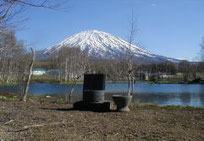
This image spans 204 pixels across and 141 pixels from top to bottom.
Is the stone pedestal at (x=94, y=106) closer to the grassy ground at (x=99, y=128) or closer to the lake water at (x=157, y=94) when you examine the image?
the grassy ground at (x=99, y=128)

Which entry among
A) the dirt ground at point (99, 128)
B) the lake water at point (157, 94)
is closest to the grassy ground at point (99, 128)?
the dirt ground at point (99, 128)

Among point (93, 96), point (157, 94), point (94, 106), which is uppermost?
point (93, 96)

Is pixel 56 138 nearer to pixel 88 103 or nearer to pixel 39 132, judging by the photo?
pixel 39 132

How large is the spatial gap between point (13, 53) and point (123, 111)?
4152 centimetres

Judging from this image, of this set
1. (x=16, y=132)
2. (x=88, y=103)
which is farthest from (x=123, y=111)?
(x=16, y=132)

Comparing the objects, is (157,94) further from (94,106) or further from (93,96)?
(94,106)

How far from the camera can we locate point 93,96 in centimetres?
1125

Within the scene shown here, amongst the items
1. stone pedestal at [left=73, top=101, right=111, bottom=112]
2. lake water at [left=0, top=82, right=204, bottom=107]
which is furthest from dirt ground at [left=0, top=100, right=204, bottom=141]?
lake water at [left=0, top=82, right=204, bottom=107]

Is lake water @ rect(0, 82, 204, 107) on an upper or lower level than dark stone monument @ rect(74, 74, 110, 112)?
lower

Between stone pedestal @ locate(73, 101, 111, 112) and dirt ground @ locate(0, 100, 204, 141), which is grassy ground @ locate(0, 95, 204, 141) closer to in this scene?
dirt ground @ locate(0, 100, 204, 141)

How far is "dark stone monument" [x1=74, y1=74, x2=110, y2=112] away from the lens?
1070cm

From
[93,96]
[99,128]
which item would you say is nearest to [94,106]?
[93,96]

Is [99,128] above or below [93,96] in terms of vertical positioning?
below

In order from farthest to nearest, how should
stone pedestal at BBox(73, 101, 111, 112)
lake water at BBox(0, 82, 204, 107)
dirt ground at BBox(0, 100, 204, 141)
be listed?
lake water at BBox(0, 82, 204, 107) < stone pedestal at BBox(73, 101, 111, 112) < dirt ground at BBox(0, 100, 204, 141)
